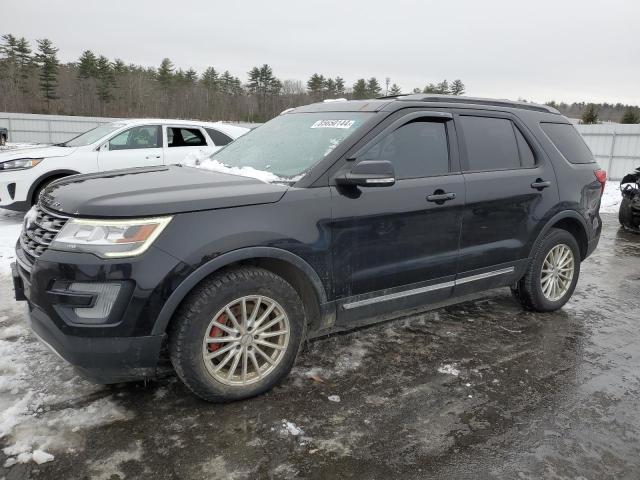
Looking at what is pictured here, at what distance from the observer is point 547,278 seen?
4.71 meters

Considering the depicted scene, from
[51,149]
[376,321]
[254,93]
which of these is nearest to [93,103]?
[254,93]

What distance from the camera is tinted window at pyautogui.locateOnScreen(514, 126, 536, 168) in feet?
14.4

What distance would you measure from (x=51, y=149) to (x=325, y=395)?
280 inches

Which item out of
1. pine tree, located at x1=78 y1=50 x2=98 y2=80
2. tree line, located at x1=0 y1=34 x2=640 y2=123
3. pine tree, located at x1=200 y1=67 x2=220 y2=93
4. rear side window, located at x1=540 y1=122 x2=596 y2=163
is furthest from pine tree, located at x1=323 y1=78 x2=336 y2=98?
rear side window, located at x1=540 y1=122 x2=596 y2=163

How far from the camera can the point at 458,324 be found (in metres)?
4.45

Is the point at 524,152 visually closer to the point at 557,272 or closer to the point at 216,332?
the point at 557,272

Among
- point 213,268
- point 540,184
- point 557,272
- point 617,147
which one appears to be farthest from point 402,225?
point 617,147

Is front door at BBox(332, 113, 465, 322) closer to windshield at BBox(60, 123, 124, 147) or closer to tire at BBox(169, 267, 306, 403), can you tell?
tire at BBox(169, 267, 306, 403)

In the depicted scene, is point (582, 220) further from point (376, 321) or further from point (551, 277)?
point (376, 321)

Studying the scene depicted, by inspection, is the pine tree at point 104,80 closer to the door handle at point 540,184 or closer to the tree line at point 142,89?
the tree line at point 142,89

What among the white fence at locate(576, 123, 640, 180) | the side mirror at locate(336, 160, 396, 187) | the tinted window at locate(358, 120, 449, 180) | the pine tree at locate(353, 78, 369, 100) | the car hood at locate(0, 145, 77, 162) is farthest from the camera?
the pine tree at locate(353, 78, 369, 100)

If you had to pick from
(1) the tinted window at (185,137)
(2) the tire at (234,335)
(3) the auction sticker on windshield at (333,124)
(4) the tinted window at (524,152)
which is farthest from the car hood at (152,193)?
(1) the tinted window at (185,137)

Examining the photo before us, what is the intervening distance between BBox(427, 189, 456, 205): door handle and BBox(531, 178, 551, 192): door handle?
41.2 inches

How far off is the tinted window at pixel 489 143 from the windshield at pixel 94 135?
6648 millimetres
